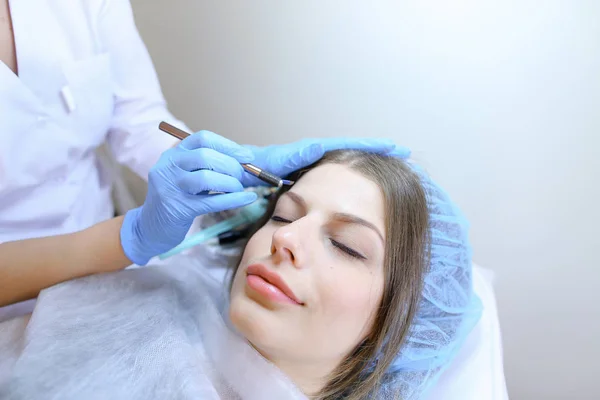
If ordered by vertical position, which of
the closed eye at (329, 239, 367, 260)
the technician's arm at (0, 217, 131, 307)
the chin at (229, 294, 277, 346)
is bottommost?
the technician's arm at (0, 217, 131, 307)

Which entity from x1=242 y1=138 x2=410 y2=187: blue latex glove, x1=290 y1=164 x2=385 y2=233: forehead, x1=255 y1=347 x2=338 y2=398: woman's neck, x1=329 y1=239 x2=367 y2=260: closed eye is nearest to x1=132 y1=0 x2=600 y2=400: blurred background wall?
x1=242 y1=138 x2=410 y2=187: blue latex glove

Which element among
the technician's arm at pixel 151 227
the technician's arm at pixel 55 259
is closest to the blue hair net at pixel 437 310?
the technician's arm at pixel 151 227

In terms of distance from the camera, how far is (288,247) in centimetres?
74

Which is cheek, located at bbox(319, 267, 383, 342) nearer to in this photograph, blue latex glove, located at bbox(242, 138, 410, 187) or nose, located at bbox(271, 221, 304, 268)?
nose, located at bbox(271, 221, 304, 268)

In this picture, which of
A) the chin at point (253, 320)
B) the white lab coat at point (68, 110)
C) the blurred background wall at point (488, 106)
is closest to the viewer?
the chin at point (253, 320)

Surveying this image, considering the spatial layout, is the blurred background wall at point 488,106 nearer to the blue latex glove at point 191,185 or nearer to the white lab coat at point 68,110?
the white lab coat at point 68,110

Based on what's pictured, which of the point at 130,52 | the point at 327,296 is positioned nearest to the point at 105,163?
the point at 130,52

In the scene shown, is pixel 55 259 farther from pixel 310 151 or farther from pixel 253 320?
pixel 310 151

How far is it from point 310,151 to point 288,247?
27cm

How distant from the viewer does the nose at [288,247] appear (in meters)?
0.74

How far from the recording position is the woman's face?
73 cm

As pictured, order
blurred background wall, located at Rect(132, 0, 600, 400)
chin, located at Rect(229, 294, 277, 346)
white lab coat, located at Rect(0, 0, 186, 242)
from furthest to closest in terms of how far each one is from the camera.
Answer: blurred background wall, located at Rect(132, 0, 600, 400), white lab coat, located at Rect(0, 0, 186, 242), chin, located at Rect(229, 294, 277, 346)

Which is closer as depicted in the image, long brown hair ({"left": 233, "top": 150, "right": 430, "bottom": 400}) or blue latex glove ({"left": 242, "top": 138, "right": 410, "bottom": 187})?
long brown hair ({"left": 233, "top": 150, "right": 430, "bottom": 400})

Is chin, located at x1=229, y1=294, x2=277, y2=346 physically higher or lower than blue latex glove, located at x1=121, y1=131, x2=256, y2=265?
lower
